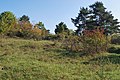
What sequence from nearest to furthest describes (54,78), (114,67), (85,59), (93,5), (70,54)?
(54,78), (114,67), (85,59), (70,54), (93,5)

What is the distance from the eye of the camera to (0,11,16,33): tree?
42.9 m

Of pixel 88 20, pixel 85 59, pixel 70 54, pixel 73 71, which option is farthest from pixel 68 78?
pixel 88 20

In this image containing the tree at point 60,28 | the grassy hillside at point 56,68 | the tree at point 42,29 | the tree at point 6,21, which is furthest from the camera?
the tree at point 60,28

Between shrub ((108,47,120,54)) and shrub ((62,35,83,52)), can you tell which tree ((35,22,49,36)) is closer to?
shrub ((62,35,83,52))

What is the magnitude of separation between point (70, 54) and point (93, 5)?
27.9 meters

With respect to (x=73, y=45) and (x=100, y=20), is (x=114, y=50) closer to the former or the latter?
(x=73, y=45)

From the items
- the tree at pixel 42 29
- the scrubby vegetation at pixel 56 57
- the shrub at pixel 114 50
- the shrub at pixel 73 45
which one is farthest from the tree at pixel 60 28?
the shrub at pixel 114 50

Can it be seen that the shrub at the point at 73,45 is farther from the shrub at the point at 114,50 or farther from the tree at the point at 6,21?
the tree at the point at 6,21

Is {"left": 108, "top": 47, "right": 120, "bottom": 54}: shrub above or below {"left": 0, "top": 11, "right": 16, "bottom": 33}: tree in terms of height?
below

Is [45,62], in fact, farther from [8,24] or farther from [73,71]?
[8,24]

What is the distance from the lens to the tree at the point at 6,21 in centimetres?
4288

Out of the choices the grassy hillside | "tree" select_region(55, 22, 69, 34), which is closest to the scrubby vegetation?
the grassy hillside

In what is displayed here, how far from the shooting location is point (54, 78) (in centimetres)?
1723

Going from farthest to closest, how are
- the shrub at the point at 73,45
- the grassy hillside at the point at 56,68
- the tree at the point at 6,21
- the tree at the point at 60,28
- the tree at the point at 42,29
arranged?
the tree at the point at 60,28, the tree at the point at 42,29, the tree at the point at 6,21, the shrub at the point at 73,45, the grassy hillside at the point at 56,68
